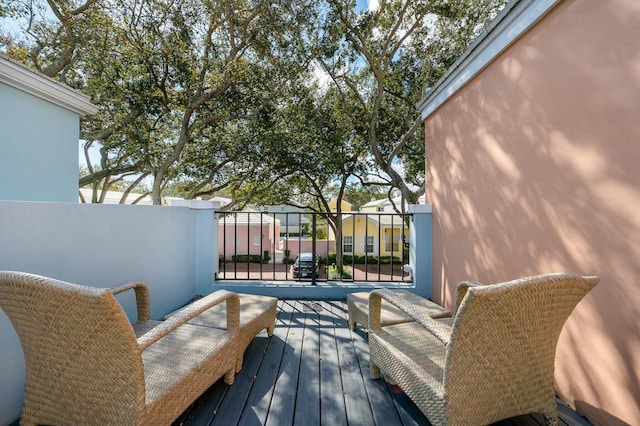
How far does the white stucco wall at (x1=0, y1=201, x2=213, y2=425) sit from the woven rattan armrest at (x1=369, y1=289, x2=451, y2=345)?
2139 millimetres

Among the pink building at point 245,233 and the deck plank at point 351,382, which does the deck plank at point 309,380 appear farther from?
the pink building at point 245,233

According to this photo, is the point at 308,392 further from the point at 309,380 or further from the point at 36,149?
the point at 36,149

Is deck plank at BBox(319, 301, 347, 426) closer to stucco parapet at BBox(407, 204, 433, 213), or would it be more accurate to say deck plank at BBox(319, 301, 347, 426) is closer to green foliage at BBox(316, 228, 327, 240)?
stucco parapet at BBox(407, 204, 433, 213)

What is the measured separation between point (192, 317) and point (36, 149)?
164 inches

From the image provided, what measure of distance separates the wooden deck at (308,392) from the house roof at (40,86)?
13.8ft

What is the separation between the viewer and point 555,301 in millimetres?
1316

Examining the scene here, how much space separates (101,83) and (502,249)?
8434 mm

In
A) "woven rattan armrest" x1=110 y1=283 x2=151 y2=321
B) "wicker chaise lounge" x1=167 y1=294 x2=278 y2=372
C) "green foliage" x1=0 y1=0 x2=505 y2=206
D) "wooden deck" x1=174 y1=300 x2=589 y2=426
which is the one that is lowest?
"wooden deck" x1=174 y1=300 x2=589 y2=426

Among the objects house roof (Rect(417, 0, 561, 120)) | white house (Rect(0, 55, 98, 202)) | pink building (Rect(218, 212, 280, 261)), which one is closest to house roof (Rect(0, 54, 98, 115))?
white house (Rect(0, 55, 98, 202))

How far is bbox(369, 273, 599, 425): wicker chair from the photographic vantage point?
1.25 meters

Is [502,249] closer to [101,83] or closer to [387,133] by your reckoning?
[387,133]

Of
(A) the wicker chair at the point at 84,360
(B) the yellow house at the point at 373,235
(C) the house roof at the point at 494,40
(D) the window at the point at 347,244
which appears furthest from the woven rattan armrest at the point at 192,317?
(D) the window at the point at 347,244

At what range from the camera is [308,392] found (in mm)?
1899

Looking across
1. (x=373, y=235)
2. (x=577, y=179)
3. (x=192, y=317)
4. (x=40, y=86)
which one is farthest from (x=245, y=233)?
(x=577, y=179)
